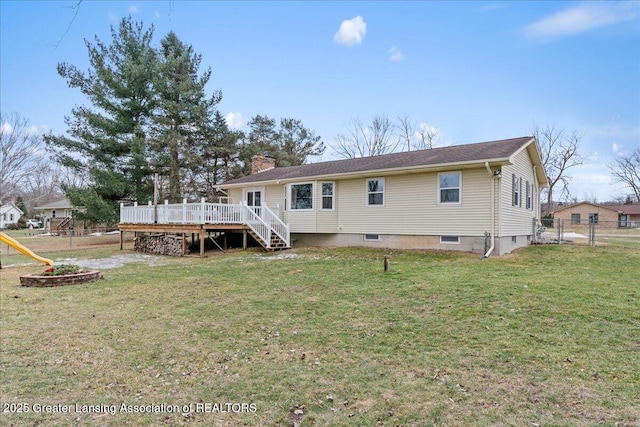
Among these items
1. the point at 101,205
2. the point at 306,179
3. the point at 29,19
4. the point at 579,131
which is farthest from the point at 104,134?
the point at 579,131

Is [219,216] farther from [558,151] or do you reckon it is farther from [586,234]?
[558,151]

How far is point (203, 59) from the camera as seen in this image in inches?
1067

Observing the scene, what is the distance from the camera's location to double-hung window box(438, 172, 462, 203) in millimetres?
11844

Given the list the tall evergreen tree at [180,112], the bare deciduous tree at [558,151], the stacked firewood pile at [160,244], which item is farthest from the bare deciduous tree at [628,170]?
the stacked firewood pile at [160,244]

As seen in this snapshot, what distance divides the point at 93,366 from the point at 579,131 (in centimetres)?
4478

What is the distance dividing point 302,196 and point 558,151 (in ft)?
115

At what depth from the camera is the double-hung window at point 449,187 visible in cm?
1184

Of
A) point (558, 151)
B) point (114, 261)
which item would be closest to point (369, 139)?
point (558, 151)

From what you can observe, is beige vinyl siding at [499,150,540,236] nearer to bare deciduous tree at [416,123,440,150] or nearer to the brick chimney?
the brick chimney

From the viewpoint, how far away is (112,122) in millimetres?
22719

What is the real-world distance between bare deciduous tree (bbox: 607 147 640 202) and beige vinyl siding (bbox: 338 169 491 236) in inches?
1767

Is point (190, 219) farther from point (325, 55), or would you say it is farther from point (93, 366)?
point (325, 55)

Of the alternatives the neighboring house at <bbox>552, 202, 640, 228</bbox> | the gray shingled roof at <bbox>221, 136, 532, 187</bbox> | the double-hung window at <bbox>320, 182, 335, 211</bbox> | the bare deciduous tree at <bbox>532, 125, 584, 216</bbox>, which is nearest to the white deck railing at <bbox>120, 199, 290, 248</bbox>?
the double-hung window at <bbox>320, 182, 335, 211</bbox>

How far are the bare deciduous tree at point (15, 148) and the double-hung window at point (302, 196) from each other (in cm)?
2691
